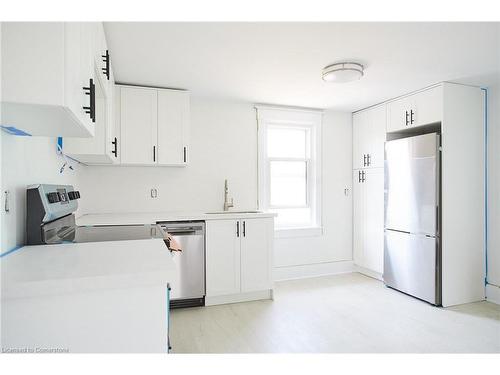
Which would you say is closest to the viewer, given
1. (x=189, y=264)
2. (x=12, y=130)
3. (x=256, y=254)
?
(x=12, y=130)

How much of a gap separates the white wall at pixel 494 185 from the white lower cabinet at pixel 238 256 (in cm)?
237

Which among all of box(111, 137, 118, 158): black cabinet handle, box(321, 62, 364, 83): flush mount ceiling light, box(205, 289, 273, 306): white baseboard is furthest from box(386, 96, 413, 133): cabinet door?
box(111, 137, 118, 158): black cabinet handle

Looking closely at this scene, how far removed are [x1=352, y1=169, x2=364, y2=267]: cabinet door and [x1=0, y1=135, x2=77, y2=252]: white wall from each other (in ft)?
12.4

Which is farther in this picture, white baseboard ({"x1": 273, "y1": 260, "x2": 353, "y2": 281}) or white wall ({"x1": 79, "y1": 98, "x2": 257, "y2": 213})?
white baseboard ({"x1": 273, "y1": 260, "x2": 353, "y2": 281})

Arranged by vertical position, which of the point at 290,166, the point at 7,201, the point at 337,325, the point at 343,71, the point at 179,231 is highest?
the point at 343,71

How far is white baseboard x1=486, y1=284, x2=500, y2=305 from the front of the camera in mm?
3270

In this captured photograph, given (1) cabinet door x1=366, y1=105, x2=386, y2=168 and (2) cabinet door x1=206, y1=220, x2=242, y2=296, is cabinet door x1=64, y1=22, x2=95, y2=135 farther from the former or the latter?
(1) cabinet door x1=366, y1=105, x2=386, y2=168

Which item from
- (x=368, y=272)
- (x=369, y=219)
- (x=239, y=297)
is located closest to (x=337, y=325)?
(x=239, y=297)

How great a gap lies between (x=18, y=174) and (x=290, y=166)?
3341 millimetres

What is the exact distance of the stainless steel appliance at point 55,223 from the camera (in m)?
1.47

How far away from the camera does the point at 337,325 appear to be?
270 centimetres

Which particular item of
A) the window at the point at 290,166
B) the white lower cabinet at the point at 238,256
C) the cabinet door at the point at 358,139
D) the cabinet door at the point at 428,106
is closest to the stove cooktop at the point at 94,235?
the white lower cabinet at the point at 238,256

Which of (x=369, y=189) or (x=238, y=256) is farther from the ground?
(x=369, y=189)

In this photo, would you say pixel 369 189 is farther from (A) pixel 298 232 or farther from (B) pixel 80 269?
(B) pixel 80 269
